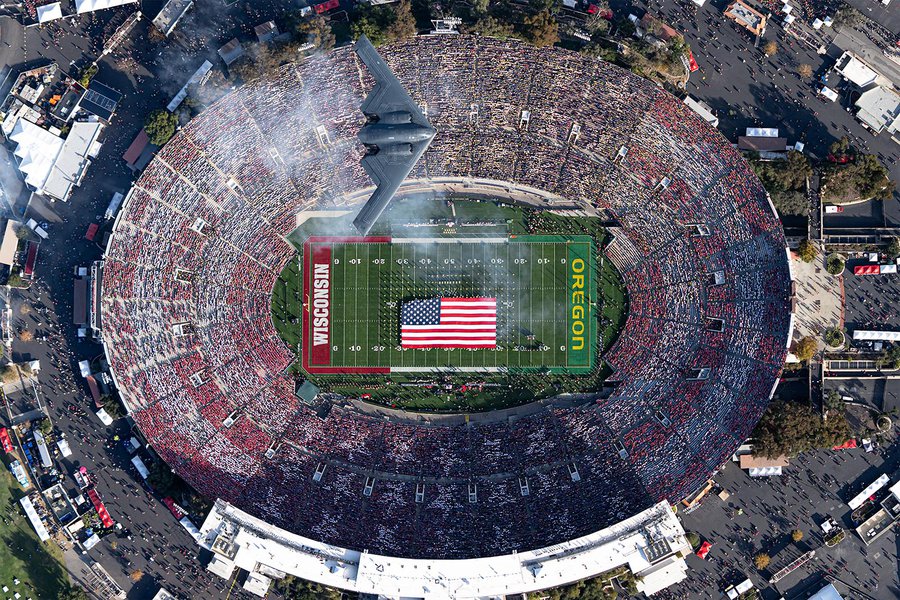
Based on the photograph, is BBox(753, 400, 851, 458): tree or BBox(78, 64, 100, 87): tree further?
BBox(78, 64, 100, 87): tree

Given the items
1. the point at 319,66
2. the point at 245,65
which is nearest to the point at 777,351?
the point at 319,66

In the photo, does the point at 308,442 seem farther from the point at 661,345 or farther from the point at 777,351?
the point at 777,351

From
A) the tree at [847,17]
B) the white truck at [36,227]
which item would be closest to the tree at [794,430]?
the tree at [847,17]

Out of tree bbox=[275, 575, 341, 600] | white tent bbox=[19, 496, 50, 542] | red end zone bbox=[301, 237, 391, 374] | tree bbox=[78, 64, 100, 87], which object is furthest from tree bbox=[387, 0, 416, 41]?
white tent bbox=[19, 496, 50, 542]

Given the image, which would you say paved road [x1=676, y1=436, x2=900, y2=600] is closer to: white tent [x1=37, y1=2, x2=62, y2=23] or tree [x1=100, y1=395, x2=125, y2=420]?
tree [x1=100, y1=395, x2=125, y2=420]

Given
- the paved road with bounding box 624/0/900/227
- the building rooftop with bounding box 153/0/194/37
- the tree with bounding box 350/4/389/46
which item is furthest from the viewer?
the paved road with bounding box 624/0/900/227

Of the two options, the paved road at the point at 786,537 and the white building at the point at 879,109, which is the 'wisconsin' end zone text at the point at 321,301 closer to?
the paved road at the point at 786,537

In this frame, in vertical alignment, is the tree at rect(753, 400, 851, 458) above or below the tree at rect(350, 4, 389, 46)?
below
